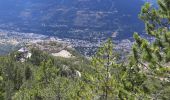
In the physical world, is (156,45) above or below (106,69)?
above

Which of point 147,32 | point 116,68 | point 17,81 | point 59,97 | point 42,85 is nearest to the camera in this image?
point 147,32

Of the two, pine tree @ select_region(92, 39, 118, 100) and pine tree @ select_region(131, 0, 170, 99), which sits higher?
pine tree @ select_region(131, 0, 170, 99)

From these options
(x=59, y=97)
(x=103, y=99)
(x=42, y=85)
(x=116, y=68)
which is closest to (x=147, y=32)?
(x=116, y=68)

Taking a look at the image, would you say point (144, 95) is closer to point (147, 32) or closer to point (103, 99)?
point (147, 32)

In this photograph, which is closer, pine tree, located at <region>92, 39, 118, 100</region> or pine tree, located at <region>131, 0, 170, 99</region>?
pine tree, located at <region>131, 0, 170, 99</region>

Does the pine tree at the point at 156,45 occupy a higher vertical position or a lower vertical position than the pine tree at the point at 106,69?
higher

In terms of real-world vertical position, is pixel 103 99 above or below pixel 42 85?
above

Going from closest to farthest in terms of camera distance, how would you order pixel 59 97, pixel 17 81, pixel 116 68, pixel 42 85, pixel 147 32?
pixel 147 32 → pixel 116 68 → pixel 59 97 → pixel 42 85 → pixel 17 81

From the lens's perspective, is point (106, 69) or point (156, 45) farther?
point (106, 69)

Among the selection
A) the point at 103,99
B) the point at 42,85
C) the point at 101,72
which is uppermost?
the point at 101,72

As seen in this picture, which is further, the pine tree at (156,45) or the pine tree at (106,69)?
the pine tree at (106,69)

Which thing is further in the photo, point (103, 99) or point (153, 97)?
point (103, 99)
